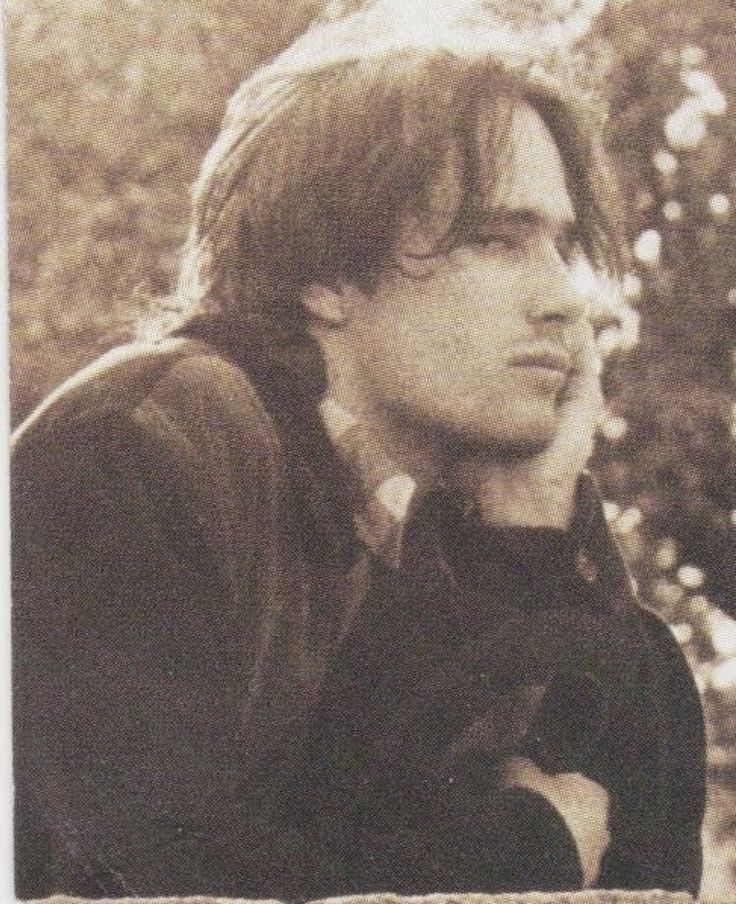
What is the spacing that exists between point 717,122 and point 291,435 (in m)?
1.66

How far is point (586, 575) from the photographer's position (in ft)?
15.3

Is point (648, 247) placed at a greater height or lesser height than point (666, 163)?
lesser

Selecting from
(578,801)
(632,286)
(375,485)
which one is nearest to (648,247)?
(632,286)

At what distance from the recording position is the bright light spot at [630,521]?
4691 millimetres

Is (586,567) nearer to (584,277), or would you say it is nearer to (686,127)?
(584,277)

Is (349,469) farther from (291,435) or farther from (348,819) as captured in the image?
(348,819)

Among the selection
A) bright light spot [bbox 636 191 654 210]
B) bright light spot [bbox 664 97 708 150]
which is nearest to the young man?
bright light spot [bbox 636 191 654 210]

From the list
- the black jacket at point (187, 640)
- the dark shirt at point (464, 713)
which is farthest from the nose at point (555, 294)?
the black jacket at point (187, 640)

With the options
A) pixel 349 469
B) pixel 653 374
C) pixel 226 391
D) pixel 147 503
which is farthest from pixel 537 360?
pixel 147 503

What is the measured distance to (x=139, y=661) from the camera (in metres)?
4.43

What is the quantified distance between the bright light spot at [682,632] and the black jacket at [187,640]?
152mm

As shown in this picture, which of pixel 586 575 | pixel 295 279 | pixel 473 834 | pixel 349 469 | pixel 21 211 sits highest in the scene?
pixel 21 211

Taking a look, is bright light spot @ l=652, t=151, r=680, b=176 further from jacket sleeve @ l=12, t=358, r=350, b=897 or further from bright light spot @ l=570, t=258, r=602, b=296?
jacket sleeve @ l=12, t=358, r=350, b=897

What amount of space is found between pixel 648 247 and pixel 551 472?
2.52 feet
